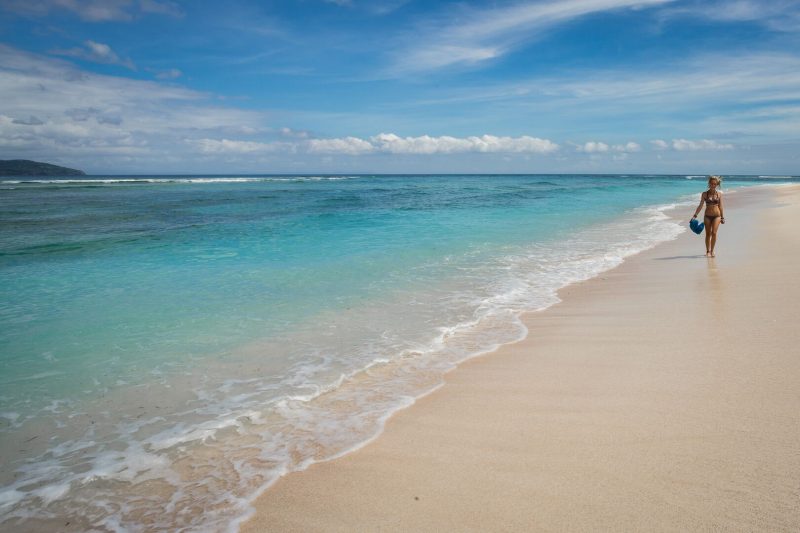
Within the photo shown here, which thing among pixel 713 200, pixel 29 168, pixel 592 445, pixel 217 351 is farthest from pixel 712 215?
pixel 29 168

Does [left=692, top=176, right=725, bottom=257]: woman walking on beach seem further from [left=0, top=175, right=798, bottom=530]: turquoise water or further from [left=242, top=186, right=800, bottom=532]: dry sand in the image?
[left=242, top=186, right=800, bottom=532]: dry sand

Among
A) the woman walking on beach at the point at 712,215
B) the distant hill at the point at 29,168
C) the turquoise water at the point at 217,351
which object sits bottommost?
the turquoise water at the point at 217,351

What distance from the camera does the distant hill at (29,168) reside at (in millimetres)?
99631

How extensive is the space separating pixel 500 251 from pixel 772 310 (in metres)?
6.81

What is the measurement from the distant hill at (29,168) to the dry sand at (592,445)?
122378mm

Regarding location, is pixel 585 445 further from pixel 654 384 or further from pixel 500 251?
pixel 500 251

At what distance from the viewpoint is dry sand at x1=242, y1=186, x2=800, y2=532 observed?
2566 millimetres

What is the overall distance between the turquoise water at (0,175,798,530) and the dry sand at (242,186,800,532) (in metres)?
0.45

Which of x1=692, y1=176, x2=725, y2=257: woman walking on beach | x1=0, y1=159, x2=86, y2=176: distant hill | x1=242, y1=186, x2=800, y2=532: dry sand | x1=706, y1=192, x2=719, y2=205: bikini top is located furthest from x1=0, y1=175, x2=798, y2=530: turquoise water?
x1=0, y1=159, x2=86, y2=176: distant hill

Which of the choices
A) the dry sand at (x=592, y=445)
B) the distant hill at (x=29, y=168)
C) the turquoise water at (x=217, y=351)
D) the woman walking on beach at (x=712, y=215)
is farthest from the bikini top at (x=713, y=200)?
the distant hill at (x=29, y=168)

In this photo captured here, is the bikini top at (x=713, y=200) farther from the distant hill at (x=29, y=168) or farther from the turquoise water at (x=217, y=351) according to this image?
the distant hill at (x=29, y=168)

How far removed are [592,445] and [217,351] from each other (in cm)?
417

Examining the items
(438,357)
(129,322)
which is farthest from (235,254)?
(438,357)

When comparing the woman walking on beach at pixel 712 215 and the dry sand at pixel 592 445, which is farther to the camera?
the woman walking on beach at pixel 712 215
